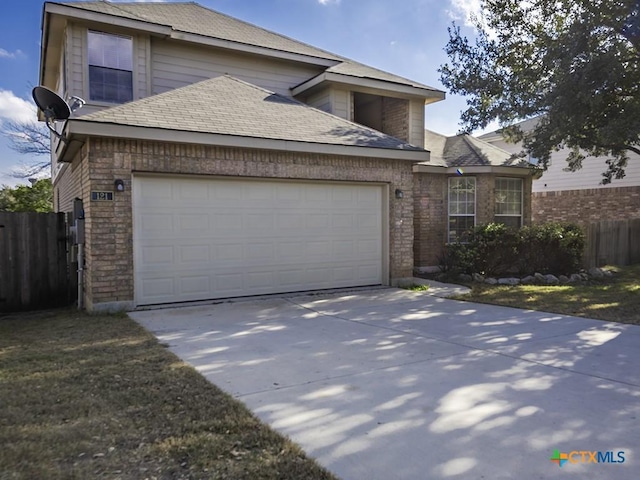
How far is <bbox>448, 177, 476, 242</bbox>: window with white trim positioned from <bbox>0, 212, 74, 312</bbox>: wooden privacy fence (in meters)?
10.0

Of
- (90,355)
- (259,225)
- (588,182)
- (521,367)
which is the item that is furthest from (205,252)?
(588,182)

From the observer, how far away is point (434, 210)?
44.1 feet

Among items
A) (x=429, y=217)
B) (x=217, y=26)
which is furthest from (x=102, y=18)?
(x=429, y=217)

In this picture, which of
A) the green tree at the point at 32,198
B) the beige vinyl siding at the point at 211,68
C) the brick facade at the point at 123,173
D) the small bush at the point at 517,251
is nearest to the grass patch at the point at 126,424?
the brick facade at the point at 123,173

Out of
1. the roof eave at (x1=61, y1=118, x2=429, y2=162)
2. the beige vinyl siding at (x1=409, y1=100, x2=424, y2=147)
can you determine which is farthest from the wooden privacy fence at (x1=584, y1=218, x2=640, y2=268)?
the roof eave at (x1=61, y1=118, x2=429, y2=162)

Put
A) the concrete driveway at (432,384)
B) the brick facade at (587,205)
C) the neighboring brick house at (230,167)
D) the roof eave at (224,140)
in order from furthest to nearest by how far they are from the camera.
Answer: the brick facade at (587,205) → the neighboring brick house at (230,167) → the roof eave at (224,140) → the concrete driveway at (432,384)

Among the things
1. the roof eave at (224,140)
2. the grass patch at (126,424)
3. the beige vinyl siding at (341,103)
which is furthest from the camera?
the beige vinyl siding at (341,103)

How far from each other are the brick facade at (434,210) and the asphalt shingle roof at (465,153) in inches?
17.4

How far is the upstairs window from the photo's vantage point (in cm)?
1083

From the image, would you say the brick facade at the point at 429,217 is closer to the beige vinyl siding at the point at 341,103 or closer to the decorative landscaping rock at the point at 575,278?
the beige vinyl siding at the point at 341,103

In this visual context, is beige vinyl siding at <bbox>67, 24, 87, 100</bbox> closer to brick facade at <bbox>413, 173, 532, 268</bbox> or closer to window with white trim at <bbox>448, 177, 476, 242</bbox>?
brick facade at <bbox>413, 173, 532, 268</bbox>

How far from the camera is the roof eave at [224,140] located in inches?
288

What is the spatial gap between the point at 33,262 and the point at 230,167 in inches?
163

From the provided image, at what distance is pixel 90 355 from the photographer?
17.3 ft
